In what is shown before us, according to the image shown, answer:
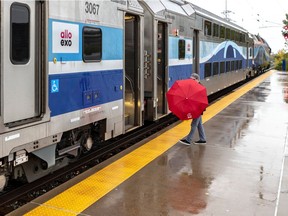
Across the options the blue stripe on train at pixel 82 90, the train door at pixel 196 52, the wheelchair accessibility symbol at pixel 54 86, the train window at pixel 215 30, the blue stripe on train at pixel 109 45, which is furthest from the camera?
the train window at pixel 215 30

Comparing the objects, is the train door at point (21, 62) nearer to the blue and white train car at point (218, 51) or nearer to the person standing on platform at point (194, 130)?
the person standing on platform at point (194, 130)

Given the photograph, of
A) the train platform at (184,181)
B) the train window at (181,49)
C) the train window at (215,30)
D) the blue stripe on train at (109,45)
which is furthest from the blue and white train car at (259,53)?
the blue stripe on train at (109,45)

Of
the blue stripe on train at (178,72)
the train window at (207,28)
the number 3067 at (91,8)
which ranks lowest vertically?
the blue stripe on train at (178,72)

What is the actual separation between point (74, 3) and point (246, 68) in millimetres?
21948

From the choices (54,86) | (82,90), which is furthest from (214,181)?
(54,86)

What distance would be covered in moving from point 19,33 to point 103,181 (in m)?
2.55

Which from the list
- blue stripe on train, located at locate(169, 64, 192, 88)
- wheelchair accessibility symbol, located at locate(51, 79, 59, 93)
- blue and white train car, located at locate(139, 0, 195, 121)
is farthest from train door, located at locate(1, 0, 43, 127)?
blue stripe on train, located at locate(169, 64, 192, 88)

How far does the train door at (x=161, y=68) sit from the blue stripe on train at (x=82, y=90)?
2959 mm

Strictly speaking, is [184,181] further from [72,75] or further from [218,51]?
[218,51]

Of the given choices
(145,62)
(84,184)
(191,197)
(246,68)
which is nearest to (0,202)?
(84,184)

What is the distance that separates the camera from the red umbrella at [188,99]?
8.41 meters

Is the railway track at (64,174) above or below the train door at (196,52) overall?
below

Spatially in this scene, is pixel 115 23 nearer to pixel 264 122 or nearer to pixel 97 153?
pixel 97 153

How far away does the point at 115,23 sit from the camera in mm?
7551
